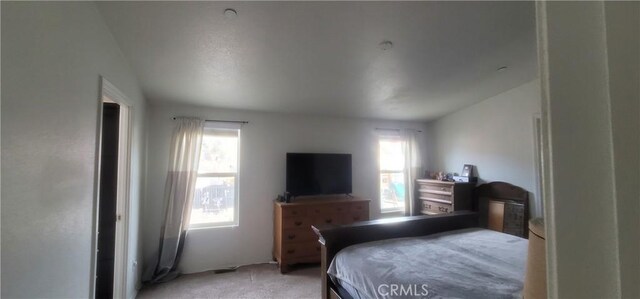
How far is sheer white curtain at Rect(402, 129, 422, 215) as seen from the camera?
4.46m

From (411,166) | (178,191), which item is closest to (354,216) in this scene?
(411,166)

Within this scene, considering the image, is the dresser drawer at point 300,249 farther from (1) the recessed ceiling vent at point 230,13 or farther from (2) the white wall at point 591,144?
(2) the white wall at point 591,144

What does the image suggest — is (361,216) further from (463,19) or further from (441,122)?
(463,19)

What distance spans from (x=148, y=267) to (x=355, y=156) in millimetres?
3073

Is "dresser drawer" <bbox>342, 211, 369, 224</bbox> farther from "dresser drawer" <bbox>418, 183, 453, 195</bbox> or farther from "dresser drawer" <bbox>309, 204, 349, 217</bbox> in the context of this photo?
"dresser drawer" <bbox>418, 183, 453, 195</bbox>

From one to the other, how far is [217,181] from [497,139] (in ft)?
12.8

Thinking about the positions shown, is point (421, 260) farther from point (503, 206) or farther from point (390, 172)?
point (390, 172)

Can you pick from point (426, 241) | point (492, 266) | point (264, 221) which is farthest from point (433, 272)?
point (264, 221)

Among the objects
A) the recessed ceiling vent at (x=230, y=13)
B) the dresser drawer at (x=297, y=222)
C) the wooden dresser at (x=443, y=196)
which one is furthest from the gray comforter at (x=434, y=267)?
the recessed ceiling vent at (x=230, y=13)

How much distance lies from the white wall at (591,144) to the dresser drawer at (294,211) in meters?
3.07

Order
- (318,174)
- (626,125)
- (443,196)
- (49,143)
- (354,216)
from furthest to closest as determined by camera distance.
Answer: (443,196)
(318,174)
(354,216)
(49,143)
(626,125)

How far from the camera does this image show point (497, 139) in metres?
3.69

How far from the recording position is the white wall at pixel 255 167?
3186mm

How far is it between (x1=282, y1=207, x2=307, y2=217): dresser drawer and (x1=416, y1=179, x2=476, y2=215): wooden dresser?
2.13m
